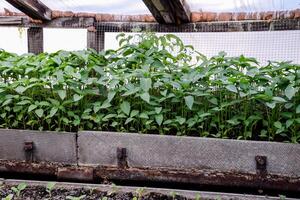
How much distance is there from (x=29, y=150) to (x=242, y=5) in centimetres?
161

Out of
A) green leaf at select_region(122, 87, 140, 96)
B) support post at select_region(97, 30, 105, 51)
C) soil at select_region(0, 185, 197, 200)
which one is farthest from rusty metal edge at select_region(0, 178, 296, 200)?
support post at select_region(97, 30, 105, 51)

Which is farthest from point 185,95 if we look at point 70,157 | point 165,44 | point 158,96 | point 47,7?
point 47,7

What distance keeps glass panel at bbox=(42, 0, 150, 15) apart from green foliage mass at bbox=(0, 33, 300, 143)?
906mm

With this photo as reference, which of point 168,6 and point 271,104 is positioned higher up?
point 168,6

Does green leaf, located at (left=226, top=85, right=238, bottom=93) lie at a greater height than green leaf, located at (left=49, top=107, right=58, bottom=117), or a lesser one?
greater

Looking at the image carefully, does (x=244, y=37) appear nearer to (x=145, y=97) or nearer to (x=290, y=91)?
(x=290, y=91)

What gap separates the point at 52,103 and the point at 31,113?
12cm

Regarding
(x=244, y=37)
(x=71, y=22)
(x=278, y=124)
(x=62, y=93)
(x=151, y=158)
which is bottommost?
(x=151, y=158)

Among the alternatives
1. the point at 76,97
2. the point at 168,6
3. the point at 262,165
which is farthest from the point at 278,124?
the point at 168,6

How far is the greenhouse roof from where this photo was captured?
2.03 metres

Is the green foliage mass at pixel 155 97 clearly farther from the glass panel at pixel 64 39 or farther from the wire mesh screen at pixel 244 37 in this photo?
the glass panel at pixel 64 39

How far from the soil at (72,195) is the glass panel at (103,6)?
4.68ft

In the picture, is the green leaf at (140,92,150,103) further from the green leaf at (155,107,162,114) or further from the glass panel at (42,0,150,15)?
the glass panel at (42,0,150,15)

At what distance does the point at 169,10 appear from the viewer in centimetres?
212
